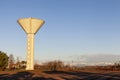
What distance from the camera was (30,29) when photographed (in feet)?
148

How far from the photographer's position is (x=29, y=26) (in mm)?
45000

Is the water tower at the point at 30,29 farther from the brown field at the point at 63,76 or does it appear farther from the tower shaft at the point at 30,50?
the brown field at the point at 63,76

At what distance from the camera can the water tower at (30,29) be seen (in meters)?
44.8

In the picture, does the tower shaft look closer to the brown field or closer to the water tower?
the water tower

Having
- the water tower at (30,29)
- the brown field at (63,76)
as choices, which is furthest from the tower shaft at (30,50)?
the brown field at (63,76)

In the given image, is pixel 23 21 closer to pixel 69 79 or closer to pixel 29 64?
pixel 29 64

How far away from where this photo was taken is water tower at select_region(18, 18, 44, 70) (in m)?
44.8

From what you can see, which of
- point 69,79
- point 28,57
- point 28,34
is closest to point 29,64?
point 28,57

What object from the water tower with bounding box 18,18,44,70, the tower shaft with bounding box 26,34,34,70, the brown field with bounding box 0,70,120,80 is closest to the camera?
the brown field with bounding box 0,70,120,80

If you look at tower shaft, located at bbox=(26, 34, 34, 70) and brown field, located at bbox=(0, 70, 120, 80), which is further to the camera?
tower shaft, located at bbox=(26, 34, 34, 70)

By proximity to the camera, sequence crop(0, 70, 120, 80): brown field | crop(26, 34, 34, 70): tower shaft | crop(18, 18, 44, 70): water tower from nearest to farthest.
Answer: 1. crop(0, 70, 120, 80): brown field
2. crop(18, 18, 44, 70): water tower
3. crop(26, 34, 34, 70): tower shaft

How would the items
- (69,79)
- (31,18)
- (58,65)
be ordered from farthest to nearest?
(58,65), (31,18), (69,79)

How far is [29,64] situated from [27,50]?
2.19m

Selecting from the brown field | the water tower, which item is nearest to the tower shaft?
the water tower
